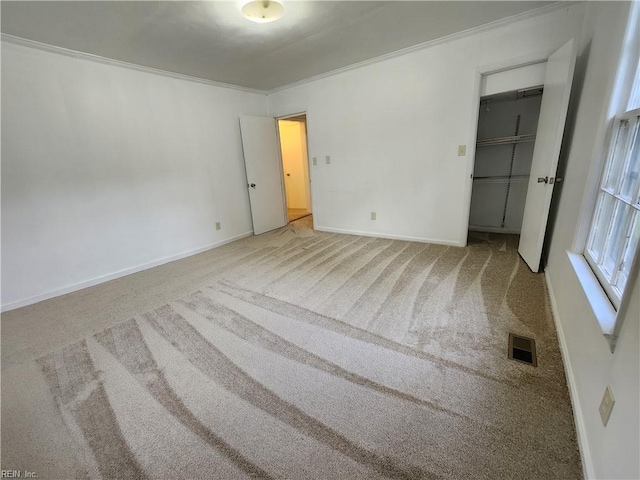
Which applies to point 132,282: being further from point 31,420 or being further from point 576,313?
point 576,313

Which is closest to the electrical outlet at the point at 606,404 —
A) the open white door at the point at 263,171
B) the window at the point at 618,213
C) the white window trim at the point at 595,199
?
the white window trim at the point at 595,199

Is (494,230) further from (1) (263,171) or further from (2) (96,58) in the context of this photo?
(2) (96,58)

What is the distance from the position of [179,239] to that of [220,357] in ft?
7.86

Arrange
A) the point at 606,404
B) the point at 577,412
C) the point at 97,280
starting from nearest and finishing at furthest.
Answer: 1. the point at 606,404
2. the point at 577,412
3. the point at 97,280

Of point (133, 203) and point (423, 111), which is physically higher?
point (423, 111)

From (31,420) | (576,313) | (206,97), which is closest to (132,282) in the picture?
(31,420)

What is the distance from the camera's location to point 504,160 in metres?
3.59

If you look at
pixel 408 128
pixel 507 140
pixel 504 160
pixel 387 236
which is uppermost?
pixel 408 128

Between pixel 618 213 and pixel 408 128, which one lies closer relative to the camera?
pixel 618 213

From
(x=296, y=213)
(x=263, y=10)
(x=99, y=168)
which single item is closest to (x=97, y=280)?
(x=99, y=168)

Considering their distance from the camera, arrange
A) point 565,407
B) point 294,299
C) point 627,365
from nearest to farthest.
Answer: point 627,365, point 565,407, point 294,299

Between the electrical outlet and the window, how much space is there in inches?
15.4

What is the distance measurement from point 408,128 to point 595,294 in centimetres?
265

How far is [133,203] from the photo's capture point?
10.2ft
